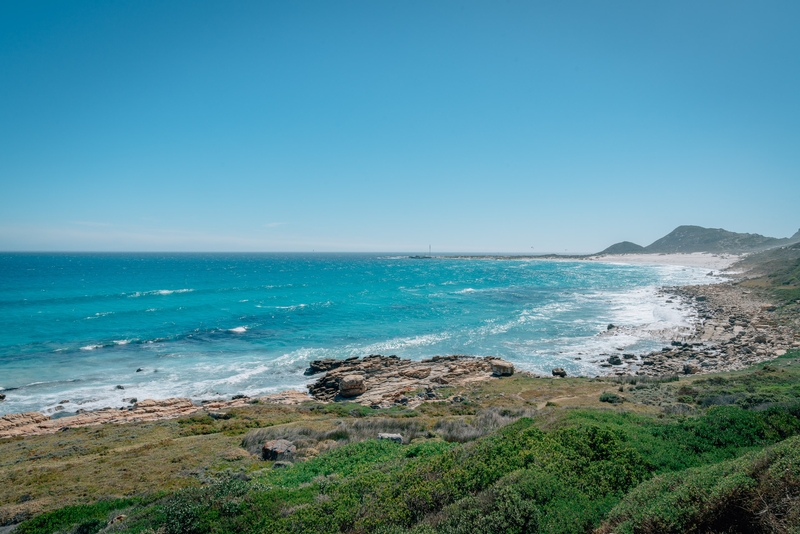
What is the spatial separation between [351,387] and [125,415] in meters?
12.7

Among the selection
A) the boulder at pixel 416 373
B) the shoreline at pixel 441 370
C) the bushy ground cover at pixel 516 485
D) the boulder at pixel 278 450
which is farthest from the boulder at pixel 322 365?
the boulder at pixel 278 450

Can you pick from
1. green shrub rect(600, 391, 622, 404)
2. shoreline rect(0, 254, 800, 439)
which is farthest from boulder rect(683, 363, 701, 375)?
green shrub rect(600, 391, 622, 404)

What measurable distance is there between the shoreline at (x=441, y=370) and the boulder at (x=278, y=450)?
9.41 m

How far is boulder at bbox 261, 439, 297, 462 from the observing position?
1316 centimetres

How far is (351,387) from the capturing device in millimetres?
25594

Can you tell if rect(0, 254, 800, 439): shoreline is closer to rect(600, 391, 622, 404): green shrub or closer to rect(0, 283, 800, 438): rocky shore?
rect(0, 283, 800, 438): rocky shore

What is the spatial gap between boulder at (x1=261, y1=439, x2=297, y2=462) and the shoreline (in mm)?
9406

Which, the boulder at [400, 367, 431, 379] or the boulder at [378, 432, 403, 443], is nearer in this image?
the boulder at [378, 432, 403, 443]

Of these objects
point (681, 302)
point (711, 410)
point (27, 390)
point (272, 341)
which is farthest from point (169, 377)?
point (681, 302)

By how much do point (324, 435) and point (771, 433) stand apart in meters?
13.5

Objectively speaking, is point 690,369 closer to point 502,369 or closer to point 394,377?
point 502,369

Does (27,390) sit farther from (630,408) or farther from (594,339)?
(594,339)

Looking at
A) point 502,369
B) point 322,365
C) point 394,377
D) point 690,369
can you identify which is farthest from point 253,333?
point 690,369

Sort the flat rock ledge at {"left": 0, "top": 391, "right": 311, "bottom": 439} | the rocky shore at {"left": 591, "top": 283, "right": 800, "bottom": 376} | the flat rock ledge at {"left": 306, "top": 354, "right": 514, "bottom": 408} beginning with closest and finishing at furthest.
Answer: the flat rock ledge at {"left": 0, "top": 391, "right": 311, "bottom": 439}, the flat rock ledge at {"left": 306, "top": 354, "right": 514, "bottom": 408}, the rocky shore at {"left": 591, "top": 283, "right": 800, "bottom": 376}
